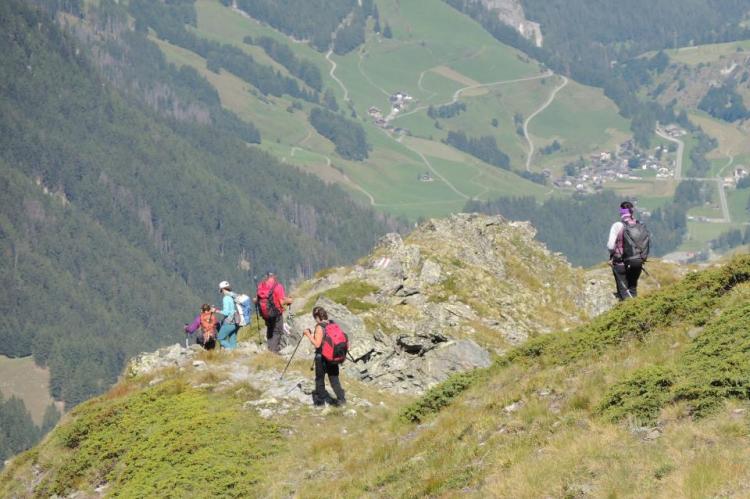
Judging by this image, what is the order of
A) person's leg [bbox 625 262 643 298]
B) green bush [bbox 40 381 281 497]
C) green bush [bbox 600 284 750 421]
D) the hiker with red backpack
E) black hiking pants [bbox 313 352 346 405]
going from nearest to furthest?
green bush [bbox 600 284 750 421] → green bush [bbox 40 381 281 497] → black hiking pants [bbox 313 352 346 405] → person's leg [bbox 625 262 643 298] → the hiker with red backpack

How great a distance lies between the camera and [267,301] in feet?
140

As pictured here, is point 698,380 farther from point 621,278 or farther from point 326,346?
point 326,346

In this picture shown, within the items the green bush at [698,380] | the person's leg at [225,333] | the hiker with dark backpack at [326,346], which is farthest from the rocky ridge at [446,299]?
the green bush at [698,380]

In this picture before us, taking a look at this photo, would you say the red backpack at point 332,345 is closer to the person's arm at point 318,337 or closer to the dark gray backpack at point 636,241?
the person's arm at point 318,337

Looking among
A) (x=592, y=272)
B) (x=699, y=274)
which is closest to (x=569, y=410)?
(x=699, y=274)

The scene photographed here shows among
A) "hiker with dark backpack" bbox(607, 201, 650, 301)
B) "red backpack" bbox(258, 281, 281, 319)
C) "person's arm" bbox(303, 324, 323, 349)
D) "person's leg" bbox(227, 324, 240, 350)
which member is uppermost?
"hiker with dark backpack" bbox(607, 201, 650, 301)

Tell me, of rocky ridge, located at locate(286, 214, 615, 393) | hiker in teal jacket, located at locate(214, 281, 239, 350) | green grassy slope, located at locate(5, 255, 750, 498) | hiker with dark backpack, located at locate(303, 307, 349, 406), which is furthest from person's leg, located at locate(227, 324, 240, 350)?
hiker with dark backpack, located at locate(303, 307, 349, 406)

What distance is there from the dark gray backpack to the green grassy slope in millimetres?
3250

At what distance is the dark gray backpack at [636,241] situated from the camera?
121ft

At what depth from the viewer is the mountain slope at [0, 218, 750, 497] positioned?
75.8 feet

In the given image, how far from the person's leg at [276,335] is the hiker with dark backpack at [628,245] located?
40.4ft

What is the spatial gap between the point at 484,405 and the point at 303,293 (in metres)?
39.7

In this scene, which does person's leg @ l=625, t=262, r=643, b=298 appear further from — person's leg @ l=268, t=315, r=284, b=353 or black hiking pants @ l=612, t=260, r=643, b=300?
person's leg @ l=268, t=315, r=284, b=353

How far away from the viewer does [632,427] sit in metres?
24.7
